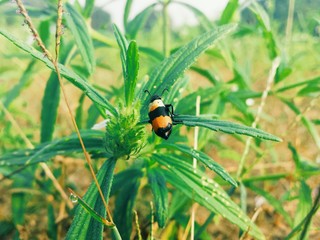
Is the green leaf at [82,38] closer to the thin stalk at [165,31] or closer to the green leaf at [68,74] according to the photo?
the green leaf at [68,74]

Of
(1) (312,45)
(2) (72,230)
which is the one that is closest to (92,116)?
(2) (72,230)

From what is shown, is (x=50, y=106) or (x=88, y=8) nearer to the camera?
(x=50, y=106)

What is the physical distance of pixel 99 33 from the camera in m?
1.70

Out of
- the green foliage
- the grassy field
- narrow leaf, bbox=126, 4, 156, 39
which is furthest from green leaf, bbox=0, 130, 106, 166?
narrow leaf, bbox=126, 4, 156, 39

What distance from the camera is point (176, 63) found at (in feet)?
3.47

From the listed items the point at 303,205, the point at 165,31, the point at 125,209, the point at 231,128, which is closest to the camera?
the point at 231,128

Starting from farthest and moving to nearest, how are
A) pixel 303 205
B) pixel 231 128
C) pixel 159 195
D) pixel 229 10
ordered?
pixel 229 10 < pixel 303 205 < pixel 159 195 < pixel 231 128

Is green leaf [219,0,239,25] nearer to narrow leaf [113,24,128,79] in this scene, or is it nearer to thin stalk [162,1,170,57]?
thin stalk [162,1,170,57]

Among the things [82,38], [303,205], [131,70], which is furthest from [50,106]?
[303,205]

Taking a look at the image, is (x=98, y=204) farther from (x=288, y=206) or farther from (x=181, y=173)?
(x=288, y=206)

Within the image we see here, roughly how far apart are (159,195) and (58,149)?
0.32 metres

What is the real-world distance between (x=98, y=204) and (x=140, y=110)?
26 centimetres

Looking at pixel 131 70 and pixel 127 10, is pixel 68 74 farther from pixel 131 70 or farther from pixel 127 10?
pixel 127 10

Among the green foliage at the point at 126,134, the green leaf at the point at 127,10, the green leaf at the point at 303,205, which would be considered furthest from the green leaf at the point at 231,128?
the green leaf at the point at 127,10
